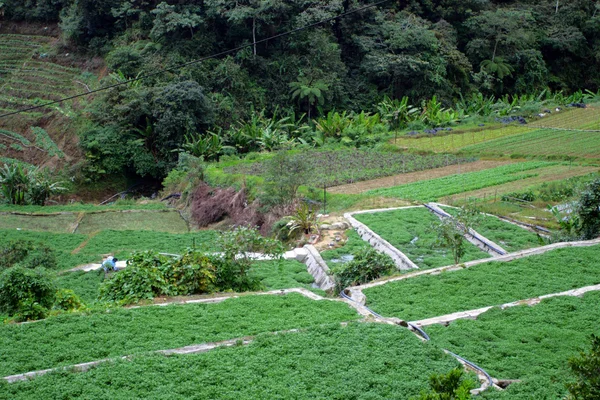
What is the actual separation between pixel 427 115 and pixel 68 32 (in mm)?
23437

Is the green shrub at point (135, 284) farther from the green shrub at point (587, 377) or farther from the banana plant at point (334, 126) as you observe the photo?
the banana plant at point (334, 126)

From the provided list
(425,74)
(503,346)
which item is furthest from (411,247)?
(425,74)

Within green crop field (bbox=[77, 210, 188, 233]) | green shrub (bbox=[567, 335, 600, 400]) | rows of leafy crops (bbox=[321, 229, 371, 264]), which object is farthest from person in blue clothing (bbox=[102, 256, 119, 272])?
green shrub (bbox=[567, 335, 600, 400])

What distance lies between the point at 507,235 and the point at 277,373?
10.9 meters

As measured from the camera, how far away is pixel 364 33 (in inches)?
1684

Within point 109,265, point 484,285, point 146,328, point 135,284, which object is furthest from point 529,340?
point 109,265

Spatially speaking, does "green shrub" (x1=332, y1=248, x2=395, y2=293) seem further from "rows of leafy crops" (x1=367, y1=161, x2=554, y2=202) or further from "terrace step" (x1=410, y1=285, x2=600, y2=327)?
"rows of leafy crops" (x1=367, y1=161, x2=554, y2=202)

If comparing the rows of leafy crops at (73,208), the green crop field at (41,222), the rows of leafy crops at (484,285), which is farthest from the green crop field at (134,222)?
the rows of leafy crops at (484,285)

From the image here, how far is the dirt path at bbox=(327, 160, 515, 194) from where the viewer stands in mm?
24750

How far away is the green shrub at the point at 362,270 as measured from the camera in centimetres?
1364

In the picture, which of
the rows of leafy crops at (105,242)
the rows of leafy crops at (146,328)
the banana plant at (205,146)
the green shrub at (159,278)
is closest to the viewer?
the rows of leafy crops at (146,328)

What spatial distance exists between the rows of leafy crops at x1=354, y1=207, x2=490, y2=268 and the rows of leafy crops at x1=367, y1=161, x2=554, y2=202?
2143 millimetres

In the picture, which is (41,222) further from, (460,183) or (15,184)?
(460,183)

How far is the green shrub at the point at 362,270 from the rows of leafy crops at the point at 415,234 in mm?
1316
